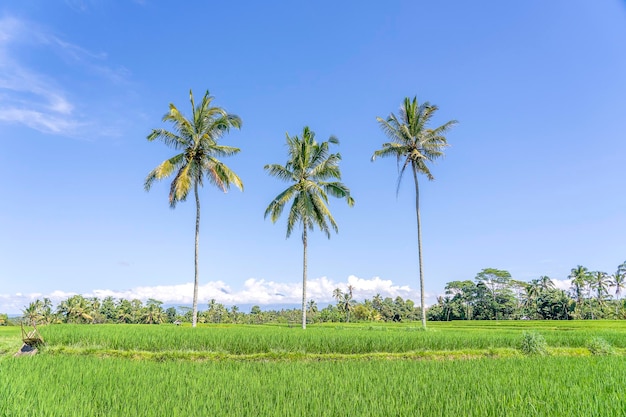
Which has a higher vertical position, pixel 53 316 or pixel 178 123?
pixel 178 123

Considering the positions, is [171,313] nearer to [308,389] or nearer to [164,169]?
[164,169]

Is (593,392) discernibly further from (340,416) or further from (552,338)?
(552,338)

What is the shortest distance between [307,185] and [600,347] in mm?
14375

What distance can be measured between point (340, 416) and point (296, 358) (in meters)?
6.69

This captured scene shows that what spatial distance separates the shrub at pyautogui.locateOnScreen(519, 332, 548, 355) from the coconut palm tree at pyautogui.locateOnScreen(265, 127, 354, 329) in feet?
36.7

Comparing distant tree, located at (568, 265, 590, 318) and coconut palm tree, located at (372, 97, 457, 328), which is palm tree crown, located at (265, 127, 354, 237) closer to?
coconut palm tree, located at (372, 97, 457, 328)

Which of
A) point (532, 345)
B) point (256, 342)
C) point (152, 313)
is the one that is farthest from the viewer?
point (152, 313)

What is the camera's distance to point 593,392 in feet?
16.8

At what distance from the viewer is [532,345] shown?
11.9 metres

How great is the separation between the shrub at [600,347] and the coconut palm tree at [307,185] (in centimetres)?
1241

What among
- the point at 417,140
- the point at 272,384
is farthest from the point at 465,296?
the point at 272,384

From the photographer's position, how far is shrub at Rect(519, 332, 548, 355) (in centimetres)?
Answer: 1178

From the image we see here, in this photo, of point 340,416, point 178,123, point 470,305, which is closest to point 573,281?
point 470,305

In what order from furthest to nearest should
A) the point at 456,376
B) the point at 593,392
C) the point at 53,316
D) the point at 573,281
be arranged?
the point at 573,281 → the point at 53,316 → the point at 456,376 → the point at 593,392
